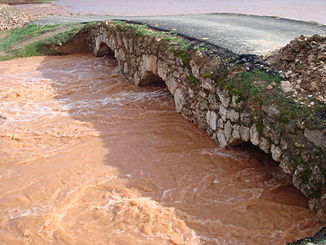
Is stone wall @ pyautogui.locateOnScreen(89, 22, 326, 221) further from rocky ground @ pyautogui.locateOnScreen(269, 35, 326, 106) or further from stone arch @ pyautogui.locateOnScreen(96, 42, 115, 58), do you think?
stone arch @ pyautogui.locateOnScreen(96, 42, 115, 58)

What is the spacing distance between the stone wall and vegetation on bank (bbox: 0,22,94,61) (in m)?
5.49

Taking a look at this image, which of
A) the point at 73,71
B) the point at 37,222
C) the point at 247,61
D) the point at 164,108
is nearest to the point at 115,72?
the point at 73,71

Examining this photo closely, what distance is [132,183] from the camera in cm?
475

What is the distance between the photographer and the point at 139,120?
22.3 feet

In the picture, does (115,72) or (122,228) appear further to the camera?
(115,72)

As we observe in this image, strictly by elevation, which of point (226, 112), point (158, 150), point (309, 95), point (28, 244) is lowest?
point (28, 244)

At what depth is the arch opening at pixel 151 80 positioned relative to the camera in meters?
8.10

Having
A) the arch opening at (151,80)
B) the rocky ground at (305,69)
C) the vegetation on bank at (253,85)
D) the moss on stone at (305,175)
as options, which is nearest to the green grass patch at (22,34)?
the arch opening at (151,80)

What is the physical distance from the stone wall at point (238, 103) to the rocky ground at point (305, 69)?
0.15 metres

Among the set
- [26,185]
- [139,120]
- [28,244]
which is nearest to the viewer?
[28,244]

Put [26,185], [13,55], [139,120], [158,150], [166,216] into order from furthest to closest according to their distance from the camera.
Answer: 1. [13,55]
2. [139,120]
3. [158,150]
4. [26,185]
5. [166,216]

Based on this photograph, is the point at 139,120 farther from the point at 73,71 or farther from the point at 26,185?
the point at 73,71

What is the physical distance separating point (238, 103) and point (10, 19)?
51.7ft

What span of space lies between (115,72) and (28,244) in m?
6.88
